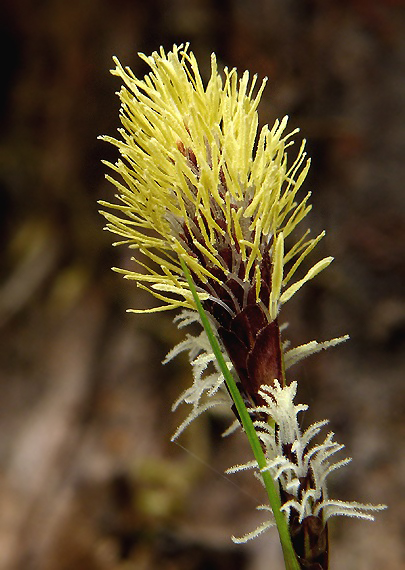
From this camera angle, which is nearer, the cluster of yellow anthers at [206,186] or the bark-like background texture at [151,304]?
the cluster of yellow anthers at [206,186]

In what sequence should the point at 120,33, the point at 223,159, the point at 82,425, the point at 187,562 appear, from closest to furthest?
the point at 223,159, the point at 187,562, the point at 82,425, the point at 120,33

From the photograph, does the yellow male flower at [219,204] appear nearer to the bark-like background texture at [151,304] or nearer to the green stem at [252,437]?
the green stem at [252,437]

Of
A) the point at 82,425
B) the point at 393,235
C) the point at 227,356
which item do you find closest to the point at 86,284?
the point at 82,425

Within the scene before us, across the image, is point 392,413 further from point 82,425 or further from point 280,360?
point 280,360

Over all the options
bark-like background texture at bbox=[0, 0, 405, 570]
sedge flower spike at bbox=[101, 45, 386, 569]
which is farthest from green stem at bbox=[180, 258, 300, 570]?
bark-like background texture at bbox=[0, 0, 405, 570]

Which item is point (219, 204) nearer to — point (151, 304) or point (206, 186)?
point (206, 186)

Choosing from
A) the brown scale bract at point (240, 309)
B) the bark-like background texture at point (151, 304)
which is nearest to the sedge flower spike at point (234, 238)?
the brown scale bract at point (240, 309)

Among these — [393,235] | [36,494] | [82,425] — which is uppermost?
[393,235]
